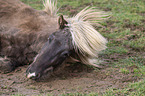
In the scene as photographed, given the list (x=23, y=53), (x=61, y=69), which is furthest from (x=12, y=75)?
(x=61, y=69)

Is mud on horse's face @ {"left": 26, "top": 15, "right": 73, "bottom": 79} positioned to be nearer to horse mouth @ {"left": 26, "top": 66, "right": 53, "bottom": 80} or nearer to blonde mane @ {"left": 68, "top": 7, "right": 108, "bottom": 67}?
horse mouth @ {"left": 26, "top": 66, "right": 53, "bottom": 80}

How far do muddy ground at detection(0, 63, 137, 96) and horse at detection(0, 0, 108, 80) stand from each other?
19 centimetres

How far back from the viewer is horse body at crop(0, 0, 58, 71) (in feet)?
13.4

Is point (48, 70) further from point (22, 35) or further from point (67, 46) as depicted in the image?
point (22, 35)

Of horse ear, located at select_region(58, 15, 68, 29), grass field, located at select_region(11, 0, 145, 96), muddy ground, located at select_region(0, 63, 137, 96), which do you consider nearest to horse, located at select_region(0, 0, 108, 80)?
horse ear, located at select_region(58, 15, 68, 29)

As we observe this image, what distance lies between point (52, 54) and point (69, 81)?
553 mm

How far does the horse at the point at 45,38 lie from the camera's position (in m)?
3.50

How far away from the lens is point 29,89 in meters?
3.28

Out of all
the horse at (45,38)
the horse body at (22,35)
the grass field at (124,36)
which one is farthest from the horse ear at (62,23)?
the grass field at (124,36)

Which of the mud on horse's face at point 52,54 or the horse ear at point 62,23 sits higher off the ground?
the horse ear at point 62,23

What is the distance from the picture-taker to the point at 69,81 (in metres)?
3.52

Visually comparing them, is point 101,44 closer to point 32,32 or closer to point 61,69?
point 61,69

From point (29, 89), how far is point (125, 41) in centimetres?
305

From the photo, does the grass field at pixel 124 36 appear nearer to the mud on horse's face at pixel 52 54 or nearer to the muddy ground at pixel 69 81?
the muddy ground at pixel 69 81
